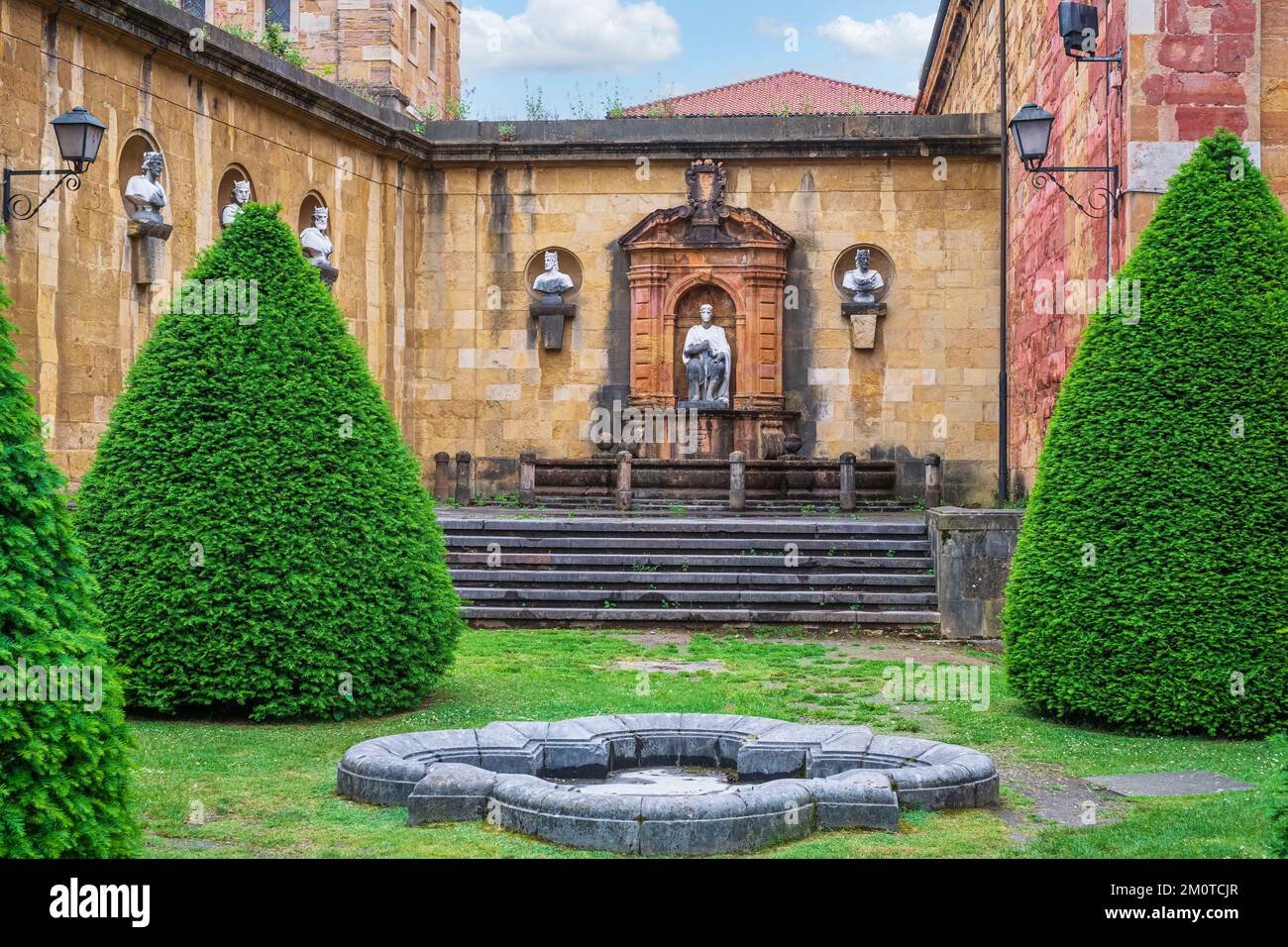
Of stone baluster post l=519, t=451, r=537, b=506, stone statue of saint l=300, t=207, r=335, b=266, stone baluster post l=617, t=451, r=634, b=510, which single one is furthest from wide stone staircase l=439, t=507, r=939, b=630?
stone statue of saint l=300, t=207, r=335, b=266

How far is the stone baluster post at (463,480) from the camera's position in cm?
2136

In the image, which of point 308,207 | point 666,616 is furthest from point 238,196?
point 666,616

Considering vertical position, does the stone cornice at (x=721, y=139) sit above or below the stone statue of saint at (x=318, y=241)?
above

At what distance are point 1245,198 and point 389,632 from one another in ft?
20.4

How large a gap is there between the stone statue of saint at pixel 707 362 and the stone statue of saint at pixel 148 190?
359 inches

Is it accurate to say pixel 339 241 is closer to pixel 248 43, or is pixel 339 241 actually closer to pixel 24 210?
pixel 248 43

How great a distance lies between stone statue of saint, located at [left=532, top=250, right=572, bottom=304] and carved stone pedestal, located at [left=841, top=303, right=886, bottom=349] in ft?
14.8

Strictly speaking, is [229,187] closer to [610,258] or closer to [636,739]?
[610,258]

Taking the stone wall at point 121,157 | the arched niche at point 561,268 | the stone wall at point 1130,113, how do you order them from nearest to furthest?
1. the stone wall at point 1130,113
2. the stone wall at point 121,157
3. the arched niche at point 561,268

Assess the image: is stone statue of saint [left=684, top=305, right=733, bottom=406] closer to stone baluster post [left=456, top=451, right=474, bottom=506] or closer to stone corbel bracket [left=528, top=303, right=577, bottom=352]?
stone corbel bracket [left=528, top=303, right=577, bottom=352]

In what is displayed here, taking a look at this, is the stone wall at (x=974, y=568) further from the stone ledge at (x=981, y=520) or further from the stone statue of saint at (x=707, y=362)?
the stone statue of saint at (x=707, y=362)

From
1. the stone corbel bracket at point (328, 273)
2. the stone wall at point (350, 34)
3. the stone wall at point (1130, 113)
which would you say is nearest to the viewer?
the stone wall at point (1130, 113)

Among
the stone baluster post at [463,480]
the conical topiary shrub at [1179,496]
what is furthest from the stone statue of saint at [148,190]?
the conical topiary shrub at [1179,496]
